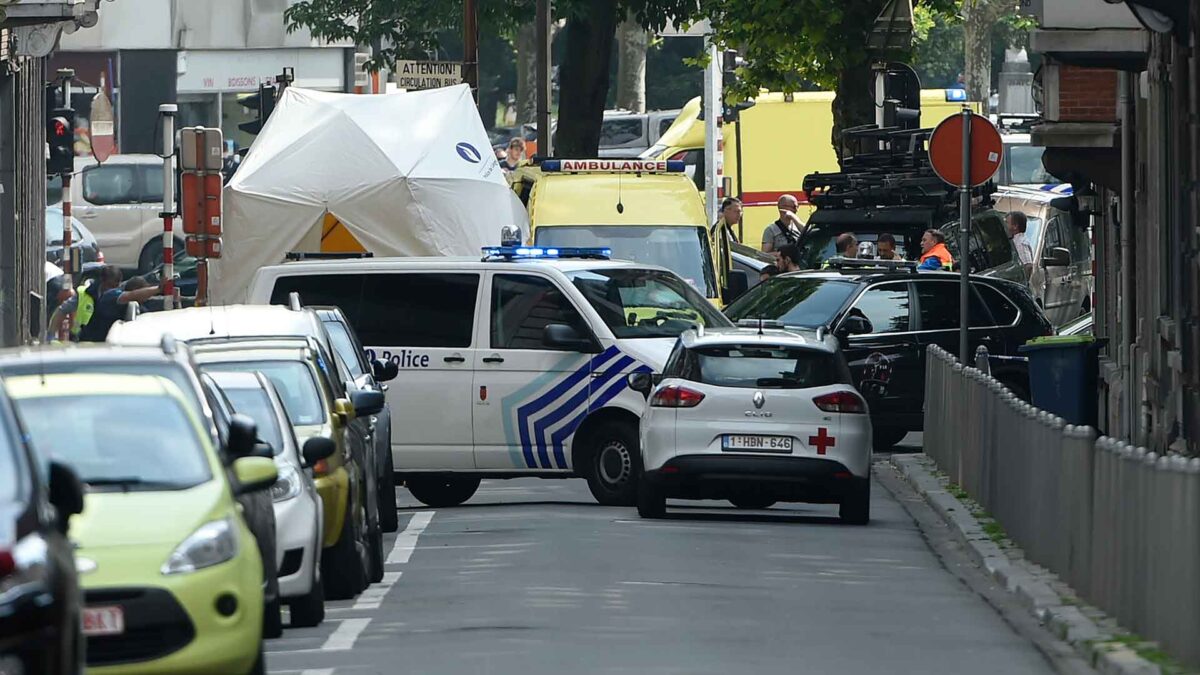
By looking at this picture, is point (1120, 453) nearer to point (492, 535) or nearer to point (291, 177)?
point (492, 535)

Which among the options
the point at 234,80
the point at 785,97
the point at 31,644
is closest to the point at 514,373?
the point at 31,644

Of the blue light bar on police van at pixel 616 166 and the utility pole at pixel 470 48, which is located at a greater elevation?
the utility pole at pixel 470 48

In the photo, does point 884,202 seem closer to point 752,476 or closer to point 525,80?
point 752,476

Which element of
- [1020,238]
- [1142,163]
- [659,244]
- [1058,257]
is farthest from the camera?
[1020,238]

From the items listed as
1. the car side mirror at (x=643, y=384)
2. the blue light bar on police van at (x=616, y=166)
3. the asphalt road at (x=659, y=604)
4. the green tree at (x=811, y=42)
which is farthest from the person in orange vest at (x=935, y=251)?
the car side mirror at (x=643, y=384)

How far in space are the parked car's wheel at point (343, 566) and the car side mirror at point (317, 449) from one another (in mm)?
1427

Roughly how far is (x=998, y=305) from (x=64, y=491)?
18929 millimetres

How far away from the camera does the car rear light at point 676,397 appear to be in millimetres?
19609

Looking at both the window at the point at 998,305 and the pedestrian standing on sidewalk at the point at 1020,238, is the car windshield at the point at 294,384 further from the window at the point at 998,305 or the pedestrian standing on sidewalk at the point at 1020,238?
the pedestrian standing on sidewalk at the point at 1020,238

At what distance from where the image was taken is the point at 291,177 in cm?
2780

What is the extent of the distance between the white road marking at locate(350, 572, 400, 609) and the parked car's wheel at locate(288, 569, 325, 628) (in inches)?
33.9

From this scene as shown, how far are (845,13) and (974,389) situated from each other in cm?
1571

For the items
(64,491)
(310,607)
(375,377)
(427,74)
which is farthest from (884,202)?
(64,491)

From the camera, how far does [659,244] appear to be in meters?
28.8
